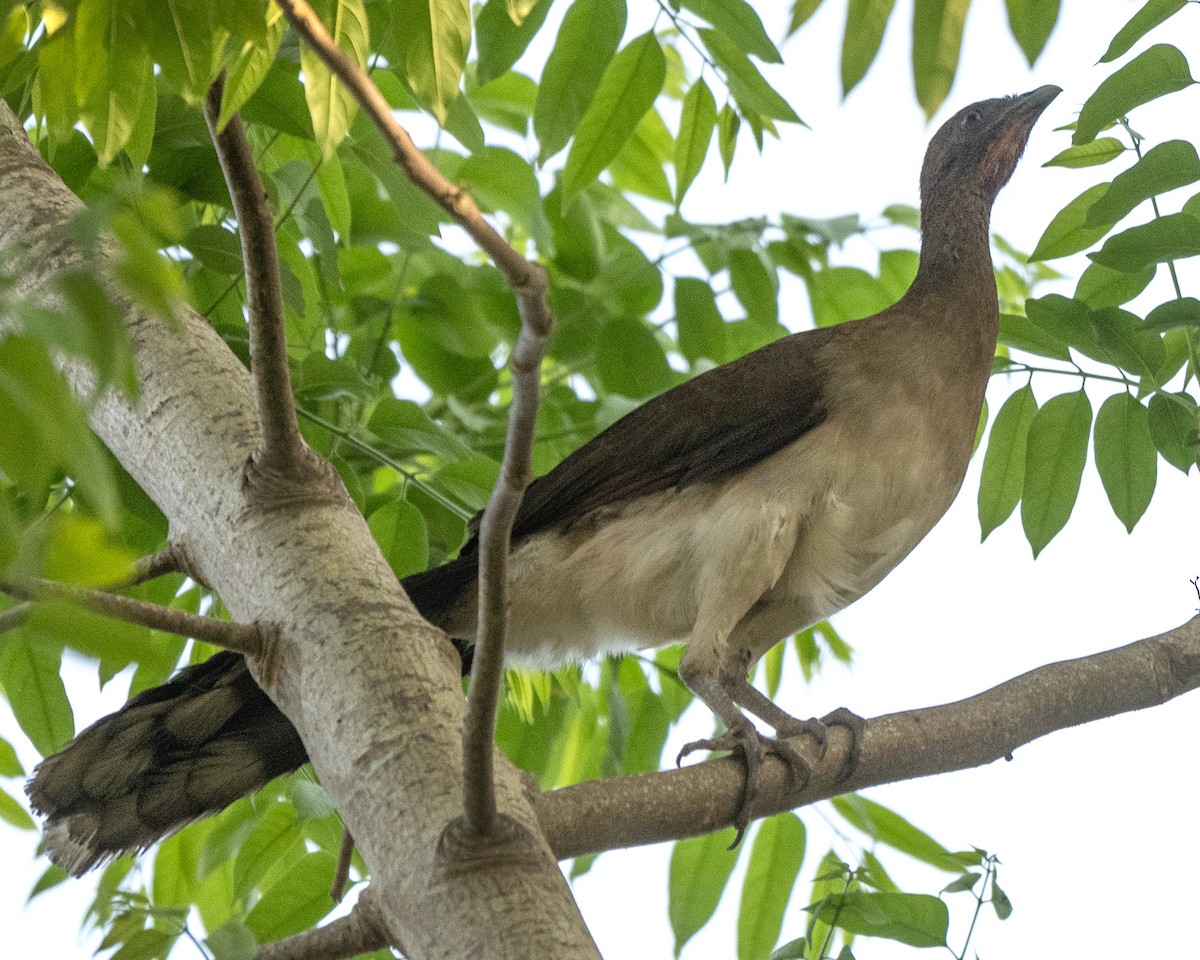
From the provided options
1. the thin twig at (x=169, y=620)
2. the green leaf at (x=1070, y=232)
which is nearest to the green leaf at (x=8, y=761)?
the thin twig at (x=169, y=620)

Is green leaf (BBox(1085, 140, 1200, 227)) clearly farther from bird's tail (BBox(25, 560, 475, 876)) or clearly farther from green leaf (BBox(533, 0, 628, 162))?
bird's tail (BBox(25, 560, 475, 876))

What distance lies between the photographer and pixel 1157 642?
2.61 m

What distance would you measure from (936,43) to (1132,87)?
34 centimetres

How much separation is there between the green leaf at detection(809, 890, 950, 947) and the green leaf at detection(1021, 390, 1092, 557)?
0.78m

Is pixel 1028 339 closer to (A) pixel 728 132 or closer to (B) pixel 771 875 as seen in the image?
(A) pixel 728 132

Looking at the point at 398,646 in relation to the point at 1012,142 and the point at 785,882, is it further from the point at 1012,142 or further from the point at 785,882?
the point at 1012,142

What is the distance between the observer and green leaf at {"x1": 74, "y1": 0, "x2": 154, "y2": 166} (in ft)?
5.39

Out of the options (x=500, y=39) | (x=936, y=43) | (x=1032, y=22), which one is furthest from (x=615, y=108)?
(x=1032, y=22)

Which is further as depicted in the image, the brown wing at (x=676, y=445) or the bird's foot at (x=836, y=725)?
the brown wing at (x=676, y=445)

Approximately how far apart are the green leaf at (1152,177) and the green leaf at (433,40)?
112cm

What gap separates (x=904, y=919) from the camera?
2.29 meters

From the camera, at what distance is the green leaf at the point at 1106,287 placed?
276 centimetres

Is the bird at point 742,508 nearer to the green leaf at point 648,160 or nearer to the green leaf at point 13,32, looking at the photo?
the green leaf at point 648,160

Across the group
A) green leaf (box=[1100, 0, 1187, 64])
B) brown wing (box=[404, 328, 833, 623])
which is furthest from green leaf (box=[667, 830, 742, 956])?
green leaf (box=[1100, 0, 1187, 64])
